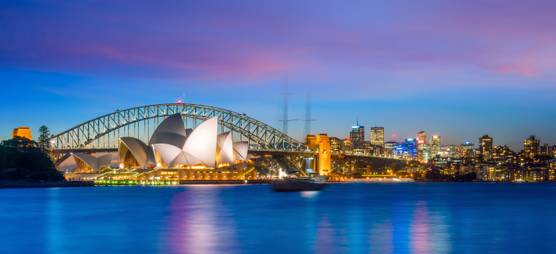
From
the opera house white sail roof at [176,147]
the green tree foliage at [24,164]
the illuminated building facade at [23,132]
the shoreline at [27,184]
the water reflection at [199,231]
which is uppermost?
the illuminated building facade at [23,132]

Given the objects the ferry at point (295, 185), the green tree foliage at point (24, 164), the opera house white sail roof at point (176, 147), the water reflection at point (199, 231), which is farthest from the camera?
the opera house white sail roof at point (176, 147)

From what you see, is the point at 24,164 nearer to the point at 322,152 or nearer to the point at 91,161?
the point at 91,161

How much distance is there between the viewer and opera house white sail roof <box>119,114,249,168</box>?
376ft

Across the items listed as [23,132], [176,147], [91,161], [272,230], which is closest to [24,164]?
[176,147]

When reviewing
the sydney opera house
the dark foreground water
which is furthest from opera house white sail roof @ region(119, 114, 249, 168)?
the dark foreground water

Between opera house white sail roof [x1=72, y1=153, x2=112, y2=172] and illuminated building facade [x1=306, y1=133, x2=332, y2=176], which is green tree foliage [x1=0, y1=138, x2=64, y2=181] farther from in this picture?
illuminated building facade [x1=306, y1=133, x2=332, y2=176]

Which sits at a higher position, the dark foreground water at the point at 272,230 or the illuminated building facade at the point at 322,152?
the illuminated building facade at the point at 322,152

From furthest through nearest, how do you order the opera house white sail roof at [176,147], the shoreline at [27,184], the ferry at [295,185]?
the opera house white sail roof at [176,147]
the shoreline at [27,184]
the ferry at [295,185]

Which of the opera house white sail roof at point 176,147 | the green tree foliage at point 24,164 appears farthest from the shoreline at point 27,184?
the opera house white sail roof at point 176,147

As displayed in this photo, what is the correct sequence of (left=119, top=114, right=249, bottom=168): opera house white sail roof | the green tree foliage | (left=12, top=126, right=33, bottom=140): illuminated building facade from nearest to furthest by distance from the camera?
the green tree foliage → (left=119, top=114, right=249, bottom=168): opera house white sail roof → (left=12, top=126, right=33, bottom=140): illuminated building facade

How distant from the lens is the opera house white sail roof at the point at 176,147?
376ft

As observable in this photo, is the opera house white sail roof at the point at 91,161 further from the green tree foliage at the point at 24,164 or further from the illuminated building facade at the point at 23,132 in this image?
the green tree foliage at the point at 24,164

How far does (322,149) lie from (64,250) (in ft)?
380

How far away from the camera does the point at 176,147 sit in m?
115
